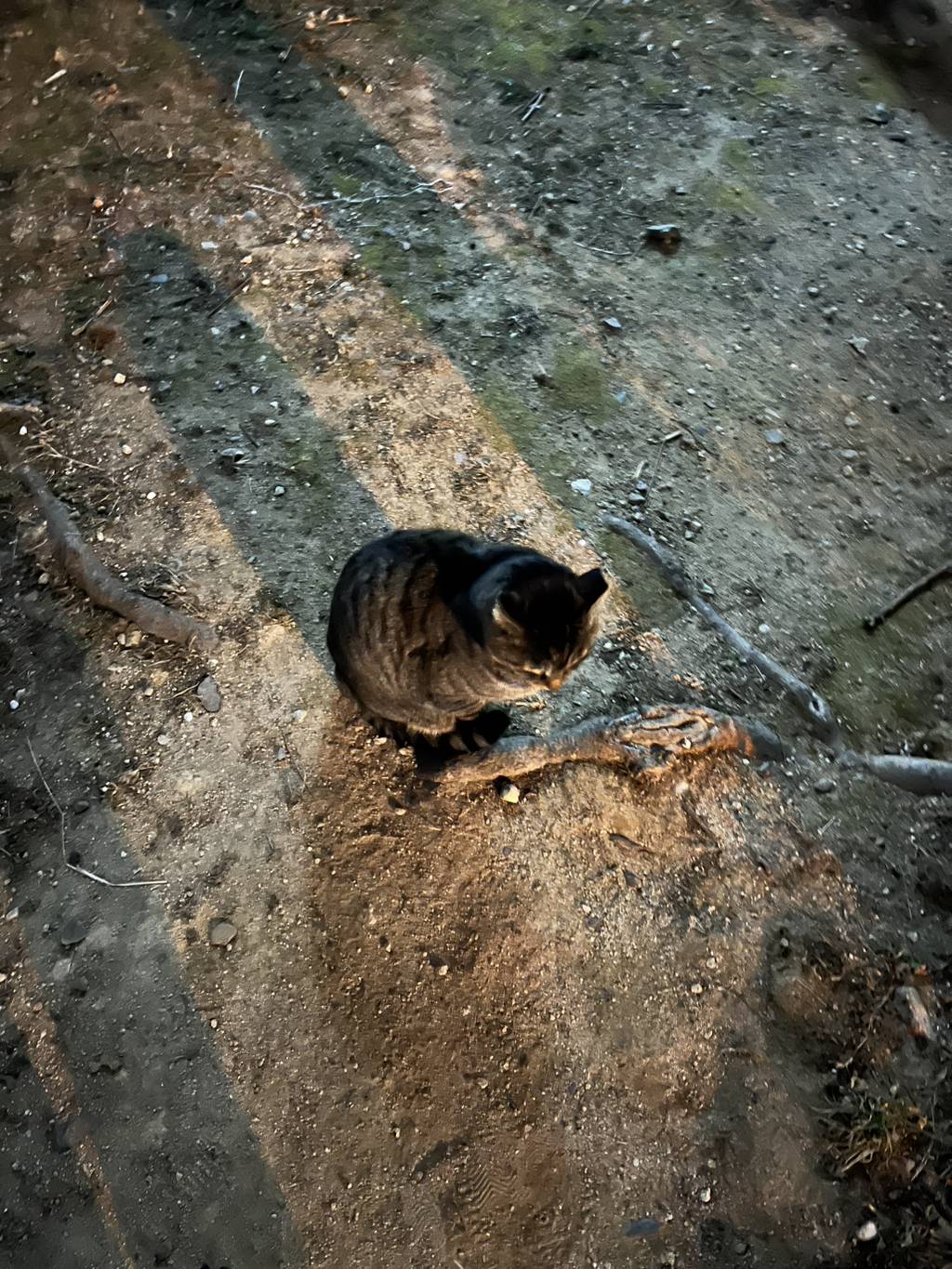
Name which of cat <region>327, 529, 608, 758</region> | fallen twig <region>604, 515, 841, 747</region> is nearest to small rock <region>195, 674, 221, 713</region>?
cat <region>327, 529, 608, 758</region>

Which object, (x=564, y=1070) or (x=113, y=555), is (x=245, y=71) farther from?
(x=564, y=1070)

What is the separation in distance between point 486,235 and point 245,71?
2267 mm

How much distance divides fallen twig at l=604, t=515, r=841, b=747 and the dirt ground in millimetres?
77

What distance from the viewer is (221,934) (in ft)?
9.45

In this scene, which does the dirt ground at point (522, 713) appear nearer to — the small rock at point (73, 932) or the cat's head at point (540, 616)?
the small rock at point (73, 932)

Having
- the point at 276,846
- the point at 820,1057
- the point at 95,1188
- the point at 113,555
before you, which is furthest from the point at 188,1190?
the point at 113,555

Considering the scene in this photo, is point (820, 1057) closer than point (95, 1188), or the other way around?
point (95, 1188)

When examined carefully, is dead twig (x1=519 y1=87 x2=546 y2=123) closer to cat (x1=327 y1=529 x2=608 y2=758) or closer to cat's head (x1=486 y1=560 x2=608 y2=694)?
cat (x1=327 y1=529 x2=608 y2=758)

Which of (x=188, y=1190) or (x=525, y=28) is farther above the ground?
(x=525, y=28)

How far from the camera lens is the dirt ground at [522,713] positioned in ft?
8.54

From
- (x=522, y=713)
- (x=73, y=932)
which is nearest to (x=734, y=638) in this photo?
(x=522, y=713)

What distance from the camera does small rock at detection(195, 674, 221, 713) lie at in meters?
3.32

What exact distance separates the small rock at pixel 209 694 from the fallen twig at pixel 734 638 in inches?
73.3

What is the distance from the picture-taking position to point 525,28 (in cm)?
610
